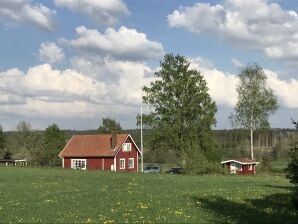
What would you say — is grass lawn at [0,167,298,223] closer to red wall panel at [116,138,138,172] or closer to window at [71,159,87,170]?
red wall panel at [116,138,138,172]

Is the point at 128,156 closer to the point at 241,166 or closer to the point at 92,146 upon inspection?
the point at 92,146

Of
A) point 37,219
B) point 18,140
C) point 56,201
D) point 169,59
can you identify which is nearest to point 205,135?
point 169,59

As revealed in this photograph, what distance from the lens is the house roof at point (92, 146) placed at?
271 ft

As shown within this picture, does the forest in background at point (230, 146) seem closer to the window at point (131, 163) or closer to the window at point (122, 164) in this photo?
the window at point (131, 163)

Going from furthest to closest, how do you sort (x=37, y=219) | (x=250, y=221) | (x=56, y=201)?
(x=56, y=201) < (x=37, y=219) < (x=250, y=221)

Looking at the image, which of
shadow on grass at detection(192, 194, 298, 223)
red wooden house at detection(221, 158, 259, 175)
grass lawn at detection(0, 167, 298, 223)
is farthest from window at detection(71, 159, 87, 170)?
shadow on grass at detection(192, 194, 298, 223)

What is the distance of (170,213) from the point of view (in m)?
18.9

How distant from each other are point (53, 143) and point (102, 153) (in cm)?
2307

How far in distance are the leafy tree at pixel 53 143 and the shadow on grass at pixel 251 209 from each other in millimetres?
74814

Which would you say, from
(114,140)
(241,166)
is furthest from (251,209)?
(241,166)

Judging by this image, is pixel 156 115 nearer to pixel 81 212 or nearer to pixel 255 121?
pixel 255 121

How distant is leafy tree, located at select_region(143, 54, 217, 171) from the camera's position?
77.6m

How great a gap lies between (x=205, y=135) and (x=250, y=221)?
198ft

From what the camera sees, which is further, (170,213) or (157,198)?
(157,198)
